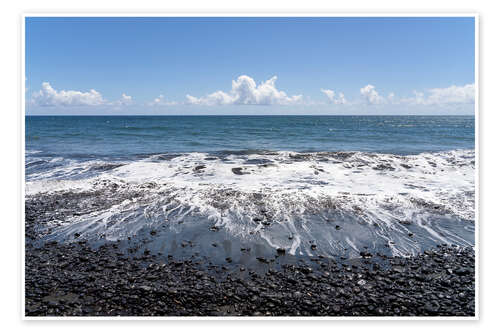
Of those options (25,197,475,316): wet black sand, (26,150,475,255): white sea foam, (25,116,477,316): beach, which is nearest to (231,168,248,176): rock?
(26,150,475,255): white sea foam

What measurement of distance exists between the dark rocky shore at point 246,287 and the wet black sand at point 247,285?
0.6 inches

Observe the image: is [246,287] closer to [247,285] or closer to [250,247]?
[247,285]

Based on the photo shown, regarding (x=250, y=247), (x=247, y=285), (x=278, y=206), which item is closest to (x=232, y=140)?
(x=278, y=206)

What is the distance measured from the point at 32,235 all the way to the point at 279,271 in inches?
252

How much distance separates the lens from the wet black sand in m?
4.53

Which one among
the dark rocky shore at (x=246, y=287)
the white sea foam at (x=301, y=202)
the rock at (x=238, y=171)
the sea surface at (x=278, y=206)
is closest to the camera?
the dark rocky shore at (x=246, y=287)

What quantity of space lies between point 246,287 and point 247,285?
59 mm

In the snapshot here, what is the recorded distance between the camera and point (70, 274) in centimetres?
538

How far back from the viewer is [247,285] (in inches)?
198

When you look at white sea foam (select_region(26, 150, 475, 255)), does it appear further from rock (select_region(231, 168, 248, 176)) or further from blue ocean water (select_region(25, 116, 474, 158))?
blue ocean water (select_region(25, 116, 474, 158))

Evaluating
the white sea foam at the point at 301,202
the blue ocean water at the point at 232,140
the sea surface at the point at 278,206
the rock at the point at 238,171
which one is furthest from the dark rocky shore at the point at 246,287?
the blue ocean water at the point at 232,140

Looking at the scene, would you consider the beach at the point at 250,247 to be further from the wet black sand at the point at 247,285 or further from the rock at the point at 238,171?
the rock at the point at 238,171

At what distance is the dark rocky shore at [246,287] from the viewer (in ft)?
14.8

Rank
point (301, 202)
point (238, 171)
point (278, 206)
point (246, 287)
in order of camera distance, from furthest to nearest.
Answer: point (238, 171), point (301, 202), point (278, 206), point (246, 287)
